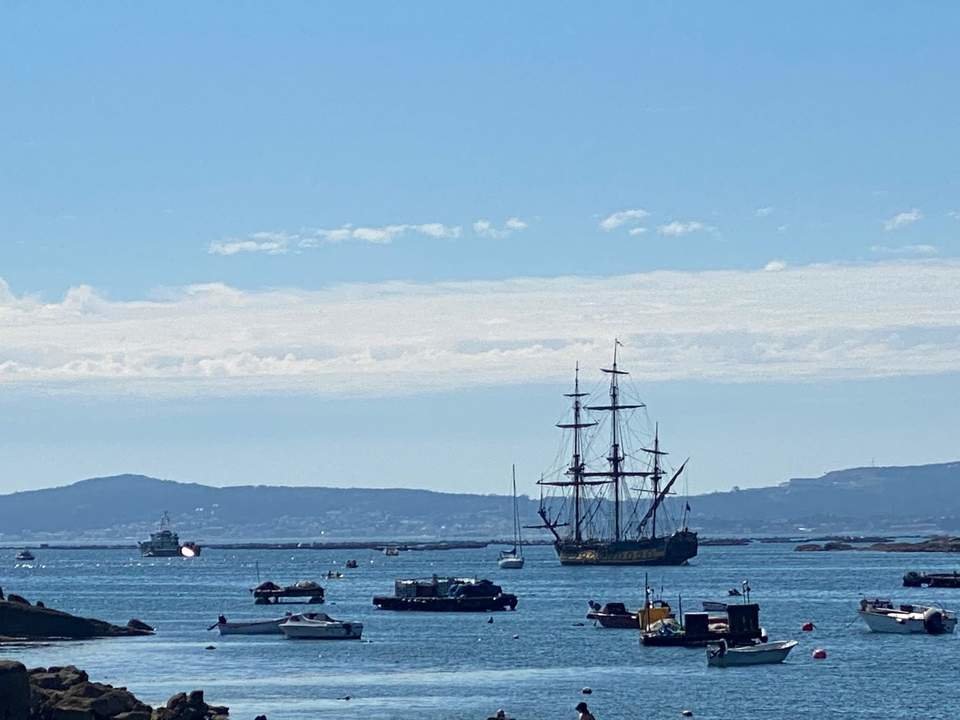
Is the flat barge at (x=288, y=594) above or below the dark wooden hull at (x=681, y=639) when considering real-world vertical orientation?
above

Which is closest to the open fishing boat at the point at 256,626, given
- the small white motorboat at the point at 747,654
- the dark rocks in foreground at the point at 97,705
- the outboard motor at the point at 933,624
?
the small white motorboat at the point at 747,654

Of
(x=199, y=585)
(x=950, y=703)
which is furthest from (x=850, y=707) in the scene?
(x=199, y=585)

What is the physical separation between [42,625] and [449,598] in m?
38.0

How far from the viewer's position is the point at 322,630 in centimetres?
9975

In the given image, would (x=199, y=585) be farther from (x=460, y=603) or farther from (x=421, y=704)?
(x=421, y=704)

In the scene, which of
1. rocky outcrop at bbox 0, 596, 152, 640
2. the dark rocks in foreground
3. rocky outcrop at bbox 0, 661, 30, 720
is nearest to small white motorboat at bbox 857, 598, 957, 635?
rocky outcrop at bbox 0, 596, 152, 640

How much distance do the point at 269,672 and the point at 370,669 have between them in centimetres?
452

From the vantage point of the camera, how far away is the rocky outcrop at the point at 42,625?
306ft

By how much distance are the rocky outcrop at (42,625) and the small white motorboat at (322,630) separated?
968 centimetres

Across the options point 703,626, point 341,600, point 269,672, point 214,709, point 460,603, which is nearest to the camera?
point 214,709

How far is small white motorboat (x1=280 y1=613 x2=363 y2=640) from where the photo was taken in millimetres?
99438

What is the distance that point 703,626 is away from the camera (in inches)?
3482

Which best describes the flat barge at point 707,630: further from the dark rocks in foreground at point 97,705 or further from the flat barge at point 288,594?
Result: the flat barge at point 288,594

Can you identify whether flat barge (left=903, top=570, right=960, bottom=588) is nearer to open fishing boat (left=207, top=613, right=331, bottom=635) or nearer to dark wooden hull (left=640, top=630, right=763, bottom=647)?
open fishing boat (left=207, top=613, right=331, bottom=635)
